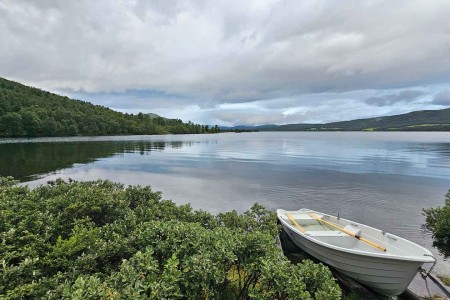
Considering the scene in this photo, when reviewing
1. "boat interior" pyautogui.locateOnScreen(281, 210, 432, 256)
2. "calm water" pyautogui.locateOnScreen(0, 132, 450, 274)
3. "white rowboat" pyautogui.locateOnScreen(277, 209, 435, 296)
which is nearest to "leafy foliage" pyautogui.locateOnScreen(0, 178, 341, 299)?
"white rowboat" pyautogui.locateOnScreen(277, 209, 435, 296)

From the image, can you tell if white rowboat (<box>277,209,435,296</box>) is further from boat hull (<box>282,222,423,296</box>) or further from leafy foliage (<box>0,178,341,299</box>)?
leafy foliage (<box>0,178,341,299</box>)

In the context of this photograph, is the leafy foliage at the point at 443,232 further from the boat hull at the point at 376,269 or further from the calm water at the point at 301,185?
the boat hull at the point at 376,269

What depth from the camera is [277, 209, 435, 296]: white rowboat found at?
29.9ft

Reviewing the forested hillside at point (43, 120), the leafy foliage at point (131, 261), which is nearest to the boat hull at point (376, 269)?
the leafy foliage at point (131, 261)

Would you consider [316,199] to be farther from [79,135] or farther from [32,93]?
[32,93]

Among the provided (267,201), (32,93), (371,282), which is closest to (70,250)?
(371,282)

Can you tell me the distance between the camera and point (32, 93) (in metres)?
179

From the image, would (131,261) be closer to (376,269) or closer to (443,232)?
(376,269)

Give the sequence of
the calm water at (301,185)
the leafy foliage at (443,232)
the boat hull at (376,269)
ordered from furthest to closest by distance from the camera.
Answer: the calm water at (301,185)
the leafy foliage at (443,232)
the boat hull at (376,269)

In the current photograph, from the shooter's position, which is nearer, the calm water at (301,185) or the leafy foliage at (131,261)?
the leafy foliage at (131,261)

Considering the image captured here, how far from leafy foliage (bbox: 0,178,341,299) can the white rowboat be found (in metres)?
4.63

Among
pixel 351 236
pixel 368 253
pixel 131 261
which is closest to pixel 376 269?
pixel 368 253

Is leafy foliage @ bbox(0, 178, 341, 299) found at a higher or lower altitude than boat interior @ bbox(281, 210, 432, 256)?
higher

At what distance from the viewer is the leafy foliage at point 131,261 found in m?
5.06
